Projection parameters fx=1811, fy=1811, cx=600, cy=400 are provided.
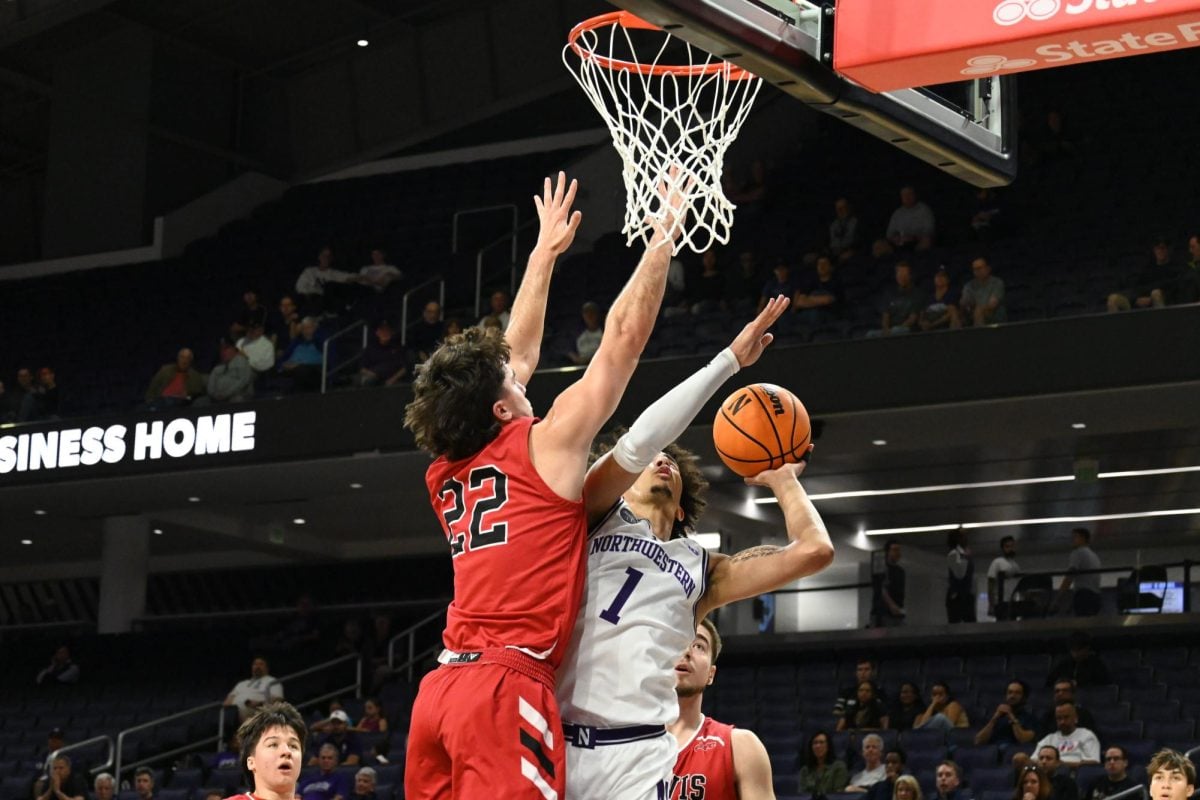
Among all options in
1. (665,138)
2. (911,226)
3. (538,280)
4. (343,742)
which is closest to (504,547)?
(538,280)

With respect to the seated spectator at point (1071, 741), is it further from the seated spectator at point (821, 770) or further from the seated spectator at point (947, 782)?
the seated spectator at point (821, 770)

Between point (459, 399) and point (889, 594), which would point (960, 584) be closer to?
point (889, 594)

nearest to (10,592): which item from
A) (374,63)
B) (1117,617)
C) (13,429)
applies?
(13,429)

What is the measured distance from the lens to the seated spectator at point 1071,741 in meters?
12.8

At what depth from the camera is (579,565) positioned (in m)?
4.39

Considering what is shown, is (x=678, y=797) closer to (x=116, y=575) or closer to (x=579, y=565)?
(x=579, y=565)

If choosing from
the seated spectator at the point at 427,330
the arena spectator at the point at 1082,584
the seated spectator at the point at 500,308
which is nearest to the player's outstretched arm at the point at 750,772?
the seated spectator at the point at 500,308

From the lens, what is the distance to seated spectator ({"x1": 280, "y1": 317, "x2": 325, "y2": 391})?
60.1ft

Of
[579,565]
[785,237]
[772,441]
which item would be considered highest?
[785,237]

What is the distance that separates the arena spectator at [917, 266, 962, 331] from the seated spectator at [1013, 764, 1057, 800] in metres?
4.87

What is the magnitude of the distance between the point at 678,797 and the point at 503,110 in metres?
18.0

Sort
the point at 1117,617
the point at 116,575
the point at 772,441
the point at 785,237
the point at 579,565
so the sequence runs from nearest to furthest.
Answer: the point at 579,565, the point at 772,441, the point at 1117,617, the point at 785,237, the point at 116,575

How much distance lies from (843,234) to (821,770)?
6211 mm

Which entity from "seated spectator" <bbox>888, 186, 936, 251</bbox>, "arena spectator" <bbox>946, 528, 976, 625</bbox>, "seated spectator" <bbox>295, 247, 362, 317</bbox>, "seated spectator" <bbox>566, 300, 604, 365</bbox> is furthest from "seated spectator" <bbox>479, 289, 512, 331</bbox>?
"arena spectator" <bbox>946, 528, 976, 625</bbox>
